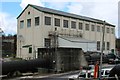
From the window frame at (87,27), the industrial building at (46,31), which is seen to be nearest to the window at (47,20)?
the industrial building at (46,31)

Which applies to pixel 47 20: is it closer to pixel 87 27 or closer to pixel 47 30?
pixel 47 30

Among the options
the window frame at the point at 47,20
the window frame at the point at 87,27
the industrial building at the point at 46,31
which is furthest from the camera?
the window frame at the point at 87,27

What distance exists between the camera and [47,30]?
45250 mm

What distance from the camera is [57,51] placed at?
28672 mm

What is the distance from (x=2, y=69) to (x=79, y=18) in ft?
109

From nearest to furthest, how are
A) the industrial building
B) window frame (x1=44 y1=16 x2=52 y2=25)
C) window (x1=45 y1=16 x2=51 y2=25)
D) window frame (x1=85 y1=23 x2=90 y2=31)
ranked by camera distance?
the industrial building
window frame (x1=44 y1=16 x2=52 y2=25)
window (x1=45 y1=16 x2=51 y2=25)
window frame (x1=85 y1=23 x2=90 y2=31)

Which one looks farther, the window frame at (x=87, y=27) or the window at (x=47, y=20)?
the window frame at (x=87, y=27)

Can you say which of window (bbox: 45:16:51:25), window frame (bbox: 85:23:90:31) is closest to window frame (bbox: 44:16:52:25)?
window (bbox: 45:16:51:25)

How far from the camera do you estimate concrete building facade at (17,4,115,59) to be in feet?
147

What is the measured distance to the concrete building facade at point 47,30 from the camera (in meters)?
44.8

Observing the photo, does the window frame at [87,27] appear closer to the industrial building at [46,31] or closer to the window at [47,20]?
the industrial building at [46,31]

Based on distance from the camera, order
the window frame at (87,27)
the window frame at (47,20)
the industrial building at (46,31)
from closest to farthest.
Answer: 1. the industrial building at (46,31)
2. the window frame at (47,20)
3. the window frame at (87,27)

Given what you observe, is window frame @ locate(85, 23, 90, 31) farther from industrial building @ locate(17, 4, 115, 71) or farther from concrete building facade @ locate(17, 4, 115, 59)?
industrial building @ locate(17, 4, 115, 71)

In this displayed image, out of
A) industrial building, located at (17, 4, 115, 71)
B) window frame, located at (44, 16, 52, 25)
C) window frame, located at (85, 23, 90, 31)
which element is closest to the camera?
industrial building, located at (17, 4, 115, 71)
